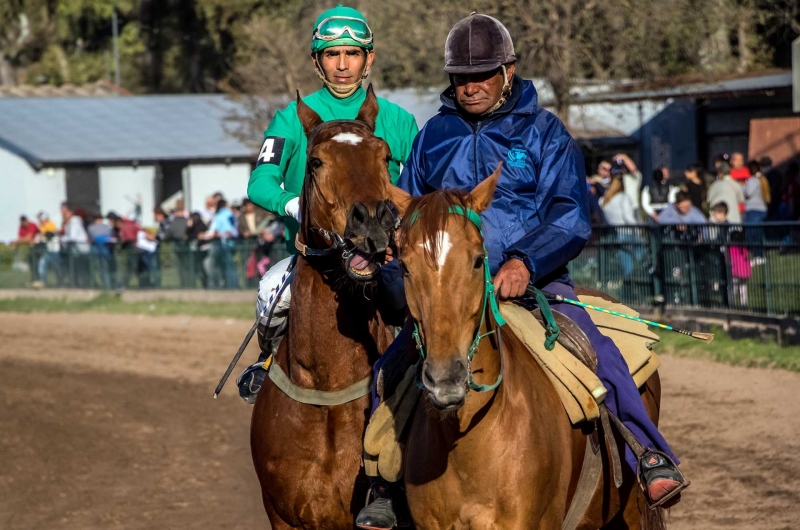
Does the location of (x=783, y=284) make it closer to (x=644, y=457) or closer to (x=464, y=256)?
(x=644, y=457)

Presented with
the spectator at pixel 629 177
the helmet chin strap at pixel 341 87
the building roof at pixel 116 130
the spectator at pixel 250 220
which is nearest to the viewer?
the helmet chin strap at pixel 341 87

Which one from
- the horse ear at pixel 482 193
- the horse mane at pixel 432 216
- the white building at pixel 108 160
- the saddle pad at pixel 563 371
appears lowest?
the saddle pad at pixel 563 371

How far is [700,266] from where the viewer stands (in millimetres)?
14055

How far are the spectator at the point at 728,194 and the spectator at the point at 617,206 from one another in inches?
45.9

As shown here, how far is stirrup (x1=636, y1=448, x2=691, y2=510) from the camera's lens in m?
4.86

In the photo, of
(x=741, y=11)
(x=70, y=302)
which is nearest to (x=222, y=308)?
(x=70, y=302)

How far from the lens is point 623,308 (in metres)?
5.84

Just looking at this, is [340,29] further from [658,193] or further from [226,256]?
[226,256]

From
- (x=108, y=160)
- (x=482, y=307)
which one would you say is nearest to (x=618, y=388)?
(x=482, y=307)

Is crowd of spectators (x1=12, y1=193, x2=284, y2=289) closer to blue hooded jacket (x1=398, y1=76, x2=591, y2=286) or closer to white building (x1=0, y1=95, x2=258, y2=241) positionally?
white building (x1=0, y1=95, x2=258, y2=241)

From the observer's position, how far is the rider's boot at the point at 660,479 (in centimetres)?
486

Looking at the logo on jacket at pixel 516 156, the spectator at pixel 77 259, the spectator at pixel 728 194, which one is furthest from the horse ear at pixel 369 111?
the spectator at pixel 77 259

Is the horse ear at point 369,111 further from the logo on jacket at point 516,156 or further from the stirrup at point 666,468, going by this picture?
the stirrup at point 666,468

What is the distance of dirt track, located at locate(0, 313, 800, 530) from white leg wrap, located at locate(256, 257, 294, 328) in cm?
267
